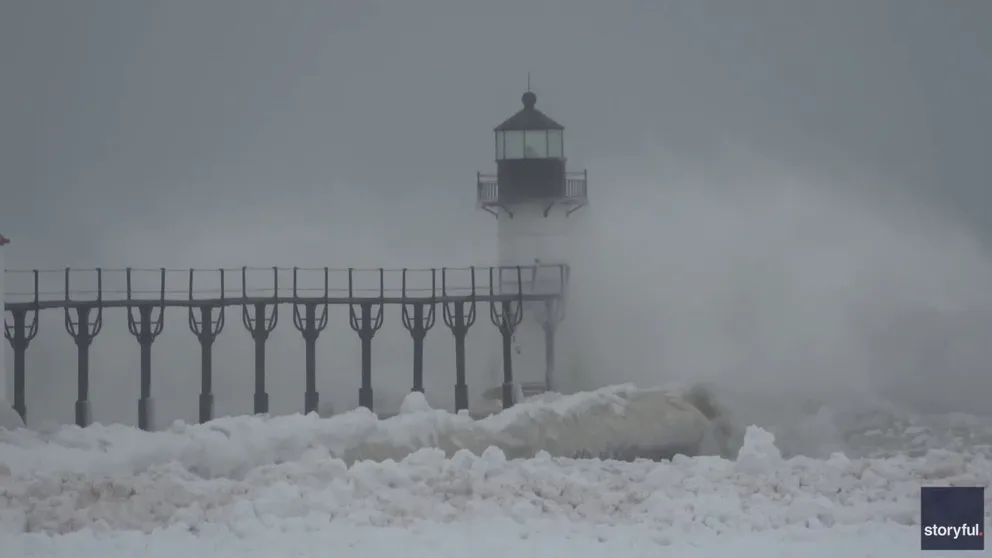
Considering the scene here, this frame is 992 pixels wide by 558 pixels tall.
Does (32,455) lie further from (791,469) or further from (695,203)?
A: (695,203)

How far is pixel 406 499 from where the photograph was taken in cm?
968

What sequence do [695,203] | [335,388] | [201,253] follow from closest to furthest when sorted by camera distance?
[335,388], [201,253], [695,203]

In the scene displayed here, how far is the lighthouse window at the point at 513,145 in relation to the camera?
2617cm

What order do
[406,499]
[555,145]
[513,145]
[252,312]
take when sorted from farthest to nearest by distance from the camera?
[555,145] → [513,145] → [252,312] → [406,499]

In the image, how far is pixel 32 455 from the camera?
10945 mm

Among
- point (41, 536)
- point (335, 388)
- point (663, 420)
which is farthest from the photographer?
point (335, 388)

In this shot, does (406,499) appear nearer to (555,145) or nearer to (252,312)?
(252,312)

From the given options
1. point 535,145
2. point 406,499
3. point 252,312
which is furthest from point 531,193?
point 406,499

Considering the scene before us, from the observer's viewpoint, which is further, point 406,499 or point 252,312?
point 252,312

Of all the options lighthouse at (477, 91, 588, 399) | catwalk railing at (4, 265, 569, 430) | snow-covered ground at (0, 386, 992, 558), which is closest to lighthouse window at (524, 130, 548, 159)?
lighthouse at (477, 91, 588, 399)

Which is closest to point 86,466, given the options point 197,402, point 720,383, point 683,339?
point 197,402

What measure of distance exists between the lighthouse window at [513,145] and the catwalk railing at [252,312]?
83.3 inches

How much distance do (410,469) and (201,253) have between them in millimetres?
16969

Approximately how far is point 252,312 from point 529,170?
18.0 ft
